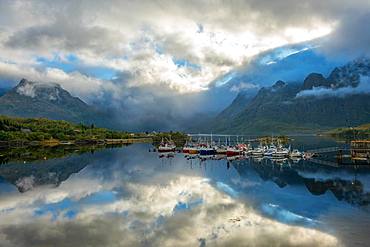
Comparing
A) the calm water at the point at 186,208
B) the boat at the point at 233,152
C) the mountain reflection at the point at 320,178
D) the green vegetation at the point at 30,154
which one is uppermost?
the boat at the point at 233,152

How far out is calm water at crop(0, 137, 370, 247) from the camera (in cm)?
3662

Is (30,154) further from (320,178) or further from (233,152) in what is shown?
(320,178)

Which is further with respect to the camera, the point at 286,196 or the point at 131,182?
the point at 131,182

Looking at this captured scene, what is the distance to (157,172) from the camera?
304ft

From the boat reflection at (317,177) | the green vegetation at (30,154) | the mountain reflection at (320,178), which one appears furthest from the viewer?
the green vegetation at (30,154)

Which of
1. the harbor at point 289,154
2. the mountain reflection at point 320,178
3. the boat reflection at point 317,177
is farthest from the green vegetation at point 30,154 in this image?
the mountain reflection at point 320,178

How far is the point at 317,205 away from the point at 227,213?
13118mm

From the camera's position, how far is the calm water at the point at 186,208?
3662 cm

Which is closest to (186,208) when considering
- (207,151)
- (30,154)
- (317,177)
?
(317,177)

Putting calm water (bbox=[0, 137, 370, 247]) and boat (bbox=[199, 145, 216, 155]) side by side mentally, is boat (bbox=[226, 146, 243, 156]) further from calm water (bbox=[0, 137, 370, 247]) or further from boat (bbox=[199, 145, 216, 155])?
calm water (bbox=[0, 137, 370, 247])

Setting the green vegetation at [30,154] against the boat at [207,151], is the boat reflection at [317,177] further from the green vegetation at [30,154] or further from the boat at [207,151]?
the green vegetation at [30,154]

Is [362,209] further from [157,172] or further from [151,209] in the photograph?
[157,172]

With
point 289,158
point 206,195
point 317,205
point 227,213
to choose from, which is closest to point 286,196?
point 317,205

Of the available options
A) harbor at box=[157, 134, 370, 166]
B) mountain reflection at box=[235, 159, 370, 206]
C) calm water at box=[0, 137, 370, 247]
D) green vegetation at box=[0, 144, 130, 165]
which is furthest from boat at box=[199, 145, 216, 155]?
calm water at box=[0, 137, 370, 247]
